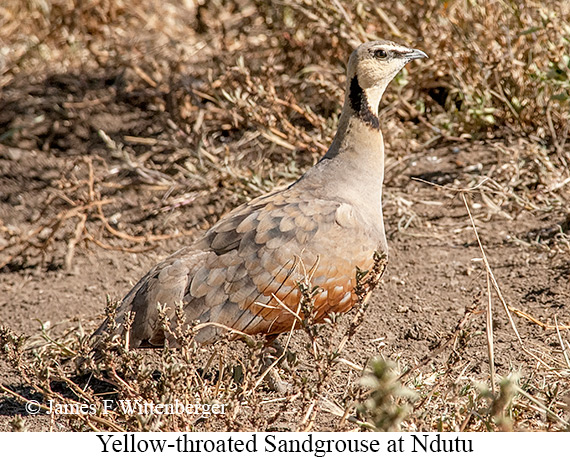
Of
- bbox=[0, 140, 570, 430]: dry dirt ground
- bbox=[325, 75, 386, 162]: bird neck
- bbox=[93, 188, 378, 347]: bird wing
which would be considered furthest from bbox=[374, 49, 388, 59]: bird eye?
bbox=[0, 140, 570, 430]: dry dirt ground

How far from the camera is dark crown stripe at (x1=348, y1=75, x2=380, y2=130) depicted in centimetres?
462

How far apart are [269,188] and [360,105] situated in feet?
4.17

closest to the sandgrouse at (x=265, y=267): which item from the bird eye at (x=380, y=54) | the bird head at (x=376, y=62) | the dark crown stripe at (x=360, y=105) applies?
the dark crown stripe at (x=360, y=105)

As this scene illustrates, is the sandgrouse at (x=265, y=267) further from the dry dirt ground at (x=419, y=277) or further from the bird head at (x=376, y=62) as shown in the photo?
the bird head at (x=376, y=62)

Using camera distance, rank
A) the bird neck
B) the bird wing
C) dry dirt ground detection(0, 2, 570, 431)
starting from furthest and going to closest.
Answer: the bird neck
dry dirt ground detection(0, 2, 570, 431)
the bird wing

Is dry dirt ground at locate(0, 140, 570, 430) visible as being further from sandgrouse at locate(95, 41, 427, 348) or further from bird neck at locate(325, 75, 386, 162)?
bird neck at locate(325, 75, 386, 162)

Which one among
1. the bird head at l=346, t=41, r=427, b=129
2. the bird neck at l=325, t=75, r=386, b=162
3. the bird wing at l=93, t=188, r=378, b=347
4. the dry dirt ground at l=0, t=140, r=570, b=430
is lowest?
the dry dirt ground at l=0, t=140, r=570, b=430

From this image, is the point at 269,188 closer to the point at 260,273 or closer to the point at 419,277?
the point at 419,277

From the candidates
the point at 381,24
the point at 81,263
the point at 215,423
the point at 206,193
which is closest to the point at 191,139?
the point at 206,193

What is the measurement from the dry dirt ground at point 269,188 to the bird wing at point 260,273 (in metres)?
0.28

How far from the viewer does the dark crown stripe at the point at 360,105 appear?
15.1 feet

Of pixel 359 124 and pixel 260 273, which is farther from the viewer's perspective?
pixel 359 124

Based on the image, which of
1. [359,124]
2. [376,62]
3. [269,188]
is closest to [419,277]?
[359,124]

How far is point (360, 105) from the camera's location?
4629mm
